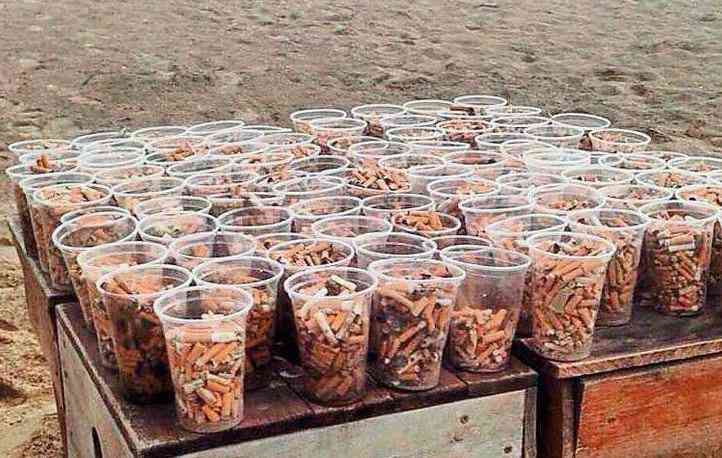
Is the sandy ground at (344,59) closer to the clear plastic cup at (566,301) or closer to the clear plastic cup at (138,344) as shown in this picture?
the clear plastic cup at (138,344)

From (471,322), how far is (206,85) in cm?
601

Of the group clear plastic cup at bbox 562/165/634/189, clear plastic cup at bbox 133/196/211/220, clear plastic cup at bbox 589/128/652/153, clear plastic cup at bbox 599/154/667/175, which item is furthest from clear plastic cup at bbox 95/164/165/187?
clear plastic cup at bbox 589/128/652/153

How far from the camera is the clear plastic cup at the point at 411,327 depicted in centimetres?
163

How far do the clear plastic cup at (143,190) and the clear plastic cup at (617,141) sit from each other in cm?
125

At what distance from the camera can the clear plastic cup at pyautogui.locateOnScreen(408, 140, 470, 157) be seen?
2645mm

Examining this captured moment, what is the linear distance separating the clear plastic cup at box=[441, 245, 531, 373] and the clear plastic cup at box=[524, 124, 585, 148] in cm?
113

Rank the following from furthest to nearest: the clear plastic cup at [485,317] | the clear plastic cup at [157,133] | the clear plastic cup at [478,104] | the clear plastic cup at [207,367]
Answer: the clear plastic cup at [478,104] → the clear plastic cup at [157,133] → the clear plastic cup at [485,317] → the clear plastic cup at [207,367]

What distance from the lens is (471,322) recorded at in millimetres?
1711

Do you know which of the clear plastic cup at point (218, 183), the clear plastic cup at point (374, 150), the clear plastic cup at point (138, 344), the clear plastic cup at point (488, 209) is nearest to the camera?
the clear plastic cup at point (138, 344)

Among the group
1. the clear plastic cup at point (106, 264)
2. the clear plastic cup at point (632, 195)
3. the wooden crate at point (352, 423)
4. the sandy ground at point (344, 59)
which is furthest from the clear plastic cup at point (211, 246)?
the sandy ground at point (344, 59)

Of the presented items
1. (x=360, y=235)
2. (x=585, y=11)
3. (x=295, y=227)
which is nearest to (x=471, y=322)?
(x=360, y=235)

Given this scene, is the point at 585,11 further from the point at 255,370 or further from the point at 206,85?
the point at 255,370

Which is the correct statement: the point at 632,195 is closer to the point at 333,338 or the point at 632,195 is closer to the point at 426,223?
the point at 426,223

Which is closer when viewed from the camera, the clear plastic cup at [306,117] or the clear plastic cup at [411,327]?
the clear plastic cup at [411,327]
